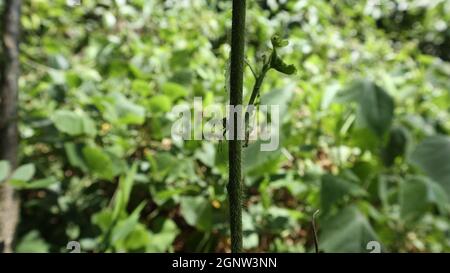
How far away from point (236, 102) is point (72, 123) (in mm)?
661

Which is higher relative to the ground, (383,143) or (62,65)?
(62,65)

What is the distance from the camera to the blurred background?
83 centimetres

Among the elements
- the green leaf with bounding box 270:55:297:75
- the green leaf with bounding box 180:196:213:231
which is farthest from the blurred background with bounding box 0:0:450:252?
the green leaf with bounding box 270:55:297:75

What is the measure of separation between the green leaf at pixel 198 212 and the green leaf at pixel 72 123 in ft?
0.84

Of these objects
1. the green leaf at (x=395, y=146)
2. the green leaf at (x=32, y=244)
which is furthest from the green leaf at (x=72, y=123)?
the green leaf at (x=395, y=146)

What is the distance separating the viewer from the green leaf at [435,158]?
783 mm

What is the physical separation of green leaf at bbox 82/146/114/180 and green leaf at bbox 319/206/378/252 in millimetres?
405

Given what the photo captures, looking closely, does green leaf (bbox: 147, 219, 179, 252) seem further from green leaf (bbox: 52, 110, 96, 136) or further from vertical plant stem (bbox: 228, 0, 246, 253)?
vertical plant stem (bbox: 228, 0, 246, 253)

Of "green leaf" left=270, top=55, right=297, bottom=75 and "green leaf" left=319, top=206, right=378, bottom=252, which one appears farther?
"green leaf" left=319, top=206, right=378, bottom=252

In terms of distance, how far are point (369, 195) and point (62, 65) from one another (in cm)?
76

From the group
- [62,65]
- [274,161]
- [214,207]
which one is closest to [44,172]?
[62,65]

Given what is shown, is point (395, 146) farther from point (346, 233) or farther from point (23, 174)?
point (23, 174)
